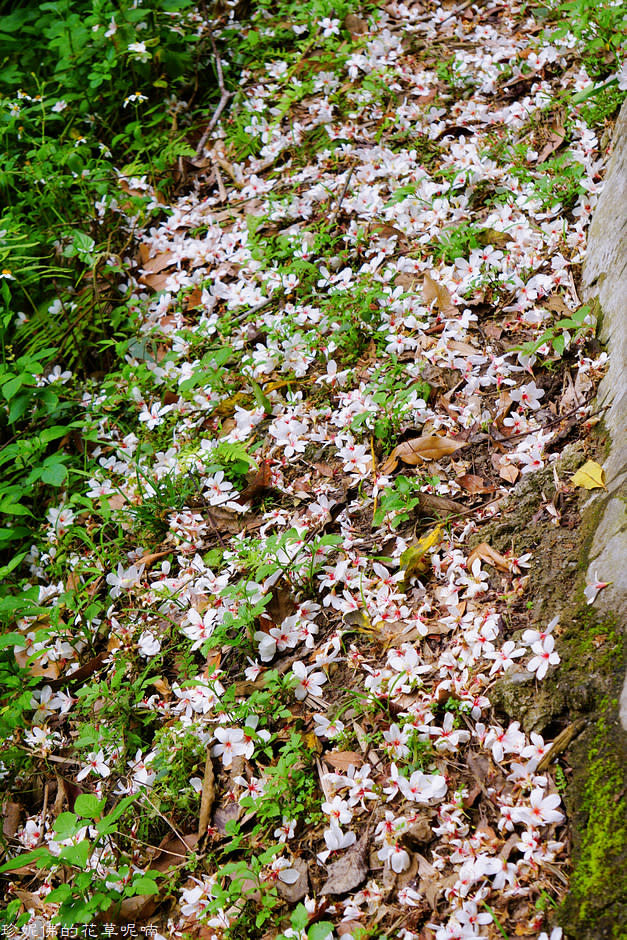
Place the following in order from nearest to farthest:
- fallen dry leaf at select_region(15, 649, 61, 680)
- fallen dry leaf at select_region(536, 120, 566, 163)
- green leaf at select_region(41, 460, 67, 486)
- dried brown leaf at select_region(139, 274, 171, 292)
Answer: fallen dry leaf at select_region(15, 649, 61, 680) → green leaf at select_region(41, 460, 67, 486) → fallen dry leaf at select_region(536, 120, 566, 163) → dried brown leaf at select_region(139, 274, 171, 292)

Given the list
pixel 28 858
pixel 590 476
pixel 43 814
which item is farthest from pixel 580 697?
pixel 43 814

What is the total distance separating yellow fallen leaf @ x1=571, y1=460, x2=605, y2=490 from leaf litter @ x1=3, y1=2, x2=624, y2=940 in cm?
2

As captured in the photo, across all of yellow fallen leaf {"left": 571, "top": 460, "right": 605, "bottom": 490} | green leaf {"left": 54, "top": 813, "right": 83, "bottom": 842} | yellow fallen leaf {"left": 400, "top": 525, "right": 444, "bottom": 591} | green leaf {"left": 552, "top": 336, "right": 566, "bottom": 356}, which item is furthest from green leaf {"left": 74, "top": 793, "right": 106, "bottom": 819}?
green leaf {"left": 552, "top": 336, "right": 566, "bottom": 356}

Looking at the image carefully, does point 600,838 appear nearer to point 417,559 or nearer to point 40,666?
point 417,559

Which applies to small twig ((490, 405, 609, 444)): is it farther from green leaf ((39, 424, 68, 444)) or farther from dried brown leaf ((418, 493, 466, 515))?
green leaf ((39, 424, 68, 444))

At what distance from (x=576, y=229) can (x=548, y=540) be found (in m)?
1.47

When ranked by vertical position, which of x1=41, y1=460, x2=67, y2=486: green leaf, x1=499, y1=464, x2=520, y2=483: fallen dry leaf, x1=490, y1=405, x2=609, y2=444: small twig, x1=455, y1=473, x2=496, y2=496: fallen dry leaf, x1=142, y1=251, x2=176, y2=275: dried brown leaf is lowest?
x1=41, y1=460, x2=67, y2=486: green leaf

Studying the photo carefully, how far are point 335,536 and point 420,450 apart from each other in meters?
0.51

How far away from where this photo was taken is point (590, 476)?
82.7 inches

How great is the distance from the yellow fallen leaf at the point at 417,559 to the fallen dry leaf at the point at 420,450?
339 mm

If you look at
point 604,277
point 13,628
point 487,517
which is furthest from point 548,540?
point 13,628

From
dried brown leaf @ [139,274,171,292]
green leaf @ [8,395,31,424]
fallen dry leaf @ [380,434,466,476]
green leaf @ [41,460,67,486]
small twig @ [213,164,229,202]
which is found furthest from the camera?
small twig @ [213,164,229,202]

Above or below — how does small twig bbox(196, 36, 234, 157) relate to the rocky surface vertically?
above

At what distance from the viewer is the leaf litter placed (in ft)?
6.13
